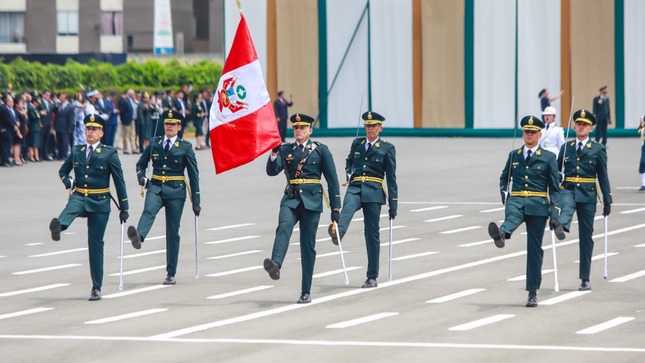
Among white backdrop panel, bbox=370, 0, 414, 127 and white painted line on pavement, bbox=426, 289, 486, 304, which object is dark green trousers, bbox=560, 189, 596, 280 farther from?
white backdrop panel, bbox=370, 0, 414, 127

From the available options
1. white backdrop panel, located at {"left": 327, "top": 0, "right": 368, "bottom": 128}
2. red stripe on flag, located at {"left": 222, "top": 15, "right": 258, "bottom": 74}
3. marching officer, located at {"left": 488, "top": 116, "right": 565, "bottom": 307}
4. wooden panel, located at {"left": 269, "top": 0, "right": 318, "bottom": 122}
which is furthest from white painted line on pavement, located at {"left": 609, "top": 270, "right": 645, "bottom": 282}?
wooden panel, located at {"left": 269, "top": 0, "right": 318, "bottom": 122}

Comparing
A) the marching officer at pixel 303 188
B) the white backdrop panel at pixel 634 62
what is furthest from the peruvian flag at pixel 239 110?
the white backdrop panel at pixel 634 62

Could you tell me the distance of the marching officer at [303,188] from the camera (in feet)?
49.9

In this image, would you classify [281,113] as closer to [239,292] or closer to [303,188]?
[239,292]

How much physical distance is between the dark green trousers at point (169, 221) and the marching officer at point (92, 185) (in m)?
0.72

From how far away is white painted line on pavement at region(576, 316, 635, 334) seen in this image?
1307 cm

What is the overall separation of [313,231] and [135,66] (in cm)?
4608

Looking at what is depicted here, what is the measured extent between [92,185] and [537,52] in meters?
33.6

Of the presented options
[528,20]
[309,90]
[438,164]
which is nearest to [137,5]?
[309,90]

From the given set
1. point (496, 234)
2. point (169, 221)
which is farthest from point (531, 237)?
point (169, 221)

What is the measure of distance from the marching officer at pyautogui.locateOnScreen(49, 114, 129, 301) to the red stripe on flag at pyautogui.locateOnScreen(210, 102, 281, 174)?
1238 mm

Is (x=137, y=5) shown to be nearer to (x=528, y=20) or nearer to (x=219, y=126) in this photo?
→ (x=528, y=20)

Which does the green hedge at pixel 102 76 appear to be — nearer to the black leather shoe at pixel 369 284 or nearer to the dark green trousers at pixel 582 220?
the black leather shoe at pixel 369 284

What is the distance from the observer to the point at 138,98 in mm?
43500
